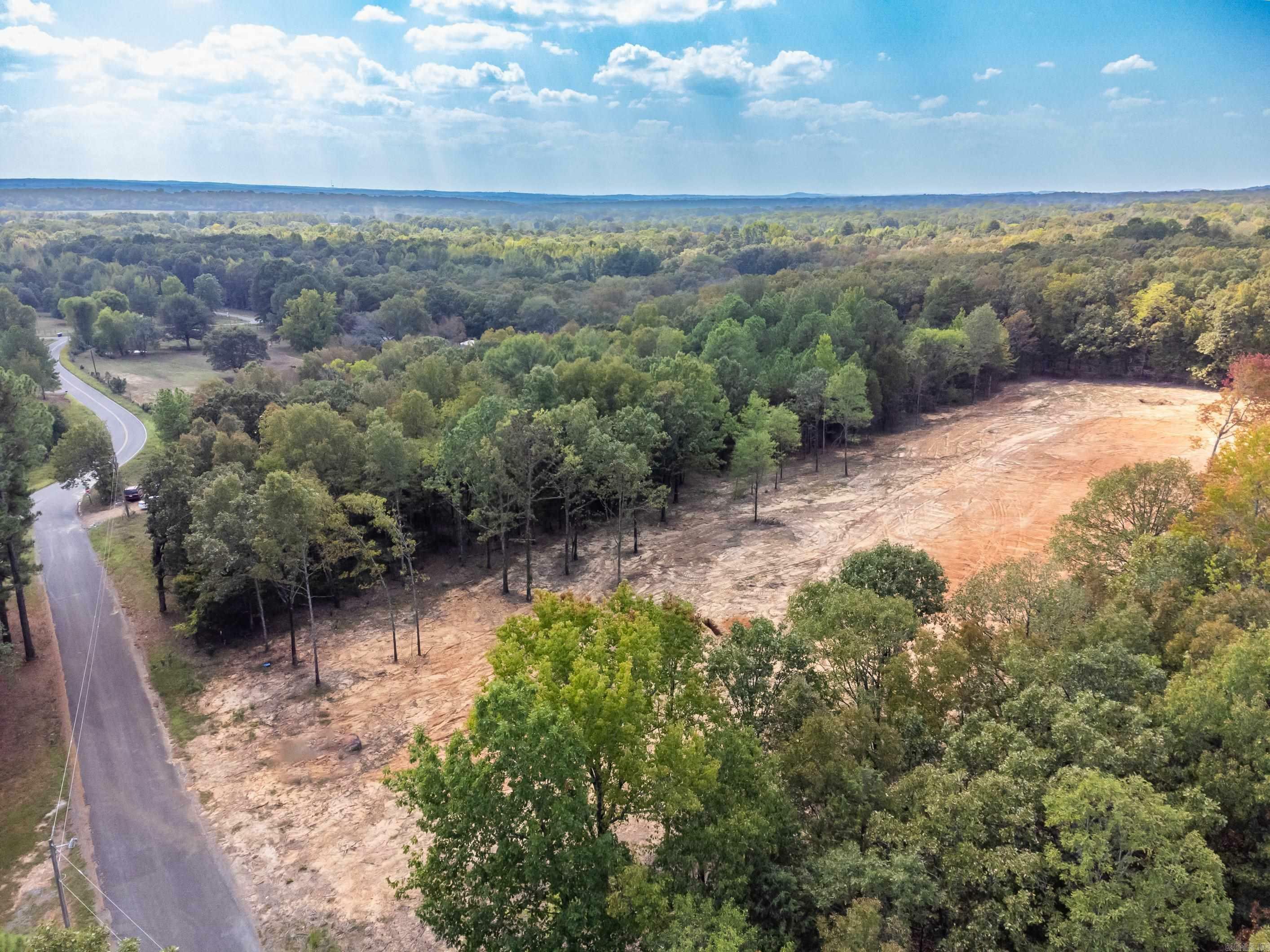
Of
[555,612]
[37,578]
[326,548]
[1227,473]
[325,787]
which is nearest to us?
[555,612]

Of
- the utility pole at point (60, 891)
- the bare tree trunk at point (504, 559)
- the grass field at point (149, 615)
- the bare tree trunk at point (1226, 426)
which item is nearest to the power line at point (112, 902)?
the utility pole at point (60, 891)

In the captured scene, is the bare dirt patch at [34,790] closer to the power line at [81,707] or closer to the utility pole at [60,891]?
the power line at [81,707]

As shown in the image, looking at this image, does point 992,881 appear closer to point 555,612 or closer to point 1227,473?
point 555,612

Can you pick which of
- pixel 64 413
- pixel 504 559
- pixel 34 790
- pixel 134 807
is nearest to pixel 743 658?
pixel 134 807

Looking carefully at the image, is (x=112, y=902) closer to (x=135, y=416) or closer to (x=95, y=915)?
(x=95, y=915)

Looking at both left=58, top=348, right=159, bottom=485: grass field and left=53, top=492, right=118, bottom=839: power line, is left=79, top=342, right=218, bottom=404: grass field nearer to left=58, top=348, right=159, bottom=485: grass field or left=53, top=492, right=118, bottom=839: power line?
left=58, top=348, right=159, bottom=485: grass field

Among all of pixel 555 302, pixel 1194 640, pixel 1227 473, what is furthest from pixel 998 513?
pixel 555 302
